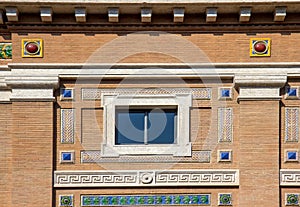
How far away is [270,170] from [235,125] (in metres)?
1.00

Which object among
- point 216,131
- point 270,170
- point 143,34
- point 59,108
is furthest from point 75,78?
point 270,170

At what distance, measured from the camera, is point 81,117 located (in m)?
13.7

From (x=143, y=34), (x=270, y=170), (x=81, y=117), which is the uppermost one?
(x=143, y=34)

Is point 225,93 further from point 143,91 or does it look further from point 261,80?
point 143,91

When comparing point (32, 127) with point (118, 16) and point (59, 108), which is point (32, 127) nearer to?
point (59, 108)

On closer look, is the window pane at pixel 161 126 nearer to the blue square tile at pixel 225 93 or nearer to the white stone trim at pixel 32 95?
the blue square tile at pixel 225 93

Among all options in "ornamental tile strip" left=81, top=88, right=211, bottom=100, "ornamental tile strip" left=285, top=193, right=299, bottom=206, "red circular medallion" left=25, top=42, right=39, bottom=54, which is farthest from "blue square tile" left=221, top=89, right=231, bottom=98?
"red circular medallion" left=25, top=42, right=39, bottom=54

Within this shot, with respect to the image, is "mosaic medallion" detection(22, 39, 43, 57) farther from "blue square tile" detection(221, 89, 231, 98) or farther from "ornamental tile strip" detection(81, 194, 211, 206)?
"blue square tile" detection(221, 89, 231, 98)

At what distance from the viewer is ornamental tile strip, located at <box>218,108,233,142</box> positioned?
13.6 meters

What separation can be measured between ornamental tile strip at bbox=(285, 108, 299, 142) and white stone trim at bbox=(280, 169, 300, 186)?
55cm

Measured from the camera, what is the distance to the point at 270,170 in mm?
13305

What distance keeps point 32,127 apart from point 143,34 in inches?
101

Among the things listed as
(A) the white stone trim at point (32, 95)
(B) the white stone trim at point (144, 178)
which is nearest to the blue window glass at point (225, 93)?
(B) the white stone trim at point (144, 178)

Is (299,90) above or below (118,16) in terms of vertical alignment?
below
